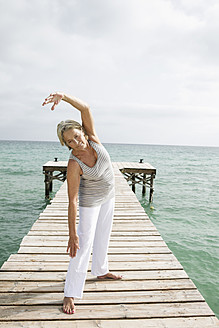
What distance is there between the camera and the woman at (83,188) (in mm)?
2434

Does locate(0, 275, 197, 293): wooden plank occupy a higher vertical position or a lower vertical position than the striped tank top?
lower

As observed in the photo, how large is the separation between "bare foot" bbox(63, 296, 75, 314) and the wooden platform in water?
0.05 metres

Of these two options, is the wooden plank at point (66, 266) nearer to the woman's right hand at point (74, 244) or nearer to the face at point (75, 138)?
the woman's right hand at point (74, 244)

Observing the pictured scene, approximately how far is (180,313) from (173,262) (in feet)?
3.56

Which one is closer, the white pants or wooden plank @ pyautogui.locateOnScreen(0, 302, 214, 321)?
wooden plank @ pyautogui.locateOnScreen(0, 302, 214, 321)

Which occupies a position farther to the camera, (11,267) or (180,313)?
(11,267)

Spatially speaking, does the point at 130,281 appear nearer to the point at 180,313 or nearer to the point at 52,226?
the point at 180,313

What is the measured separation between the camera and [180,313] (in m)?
2.56

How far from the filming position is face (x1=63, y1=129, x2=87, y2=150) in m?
2.37

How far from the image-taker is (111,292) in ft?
9.57

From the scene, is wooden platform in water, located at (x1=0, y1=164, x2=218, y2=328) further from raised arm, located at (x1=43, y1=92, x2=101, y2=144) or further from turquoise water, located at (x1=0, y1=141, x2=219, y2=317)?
turquoise water, located at (x1=0, y1=141, x2=219, y2=317)

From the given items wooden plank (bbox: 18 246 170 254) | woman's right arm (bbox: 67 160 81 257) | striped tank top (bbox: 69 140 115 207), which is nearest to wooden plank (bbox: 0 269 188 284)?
wooden plank (bbox: 18 246 170 254)

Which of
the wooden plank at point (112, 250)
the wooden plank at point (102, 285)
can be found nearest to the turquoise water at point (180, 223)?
the wooden plank at point (112, 250)

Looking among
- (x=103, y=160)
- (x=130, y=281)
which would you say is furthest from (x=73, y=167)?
(x=130, y=281)
